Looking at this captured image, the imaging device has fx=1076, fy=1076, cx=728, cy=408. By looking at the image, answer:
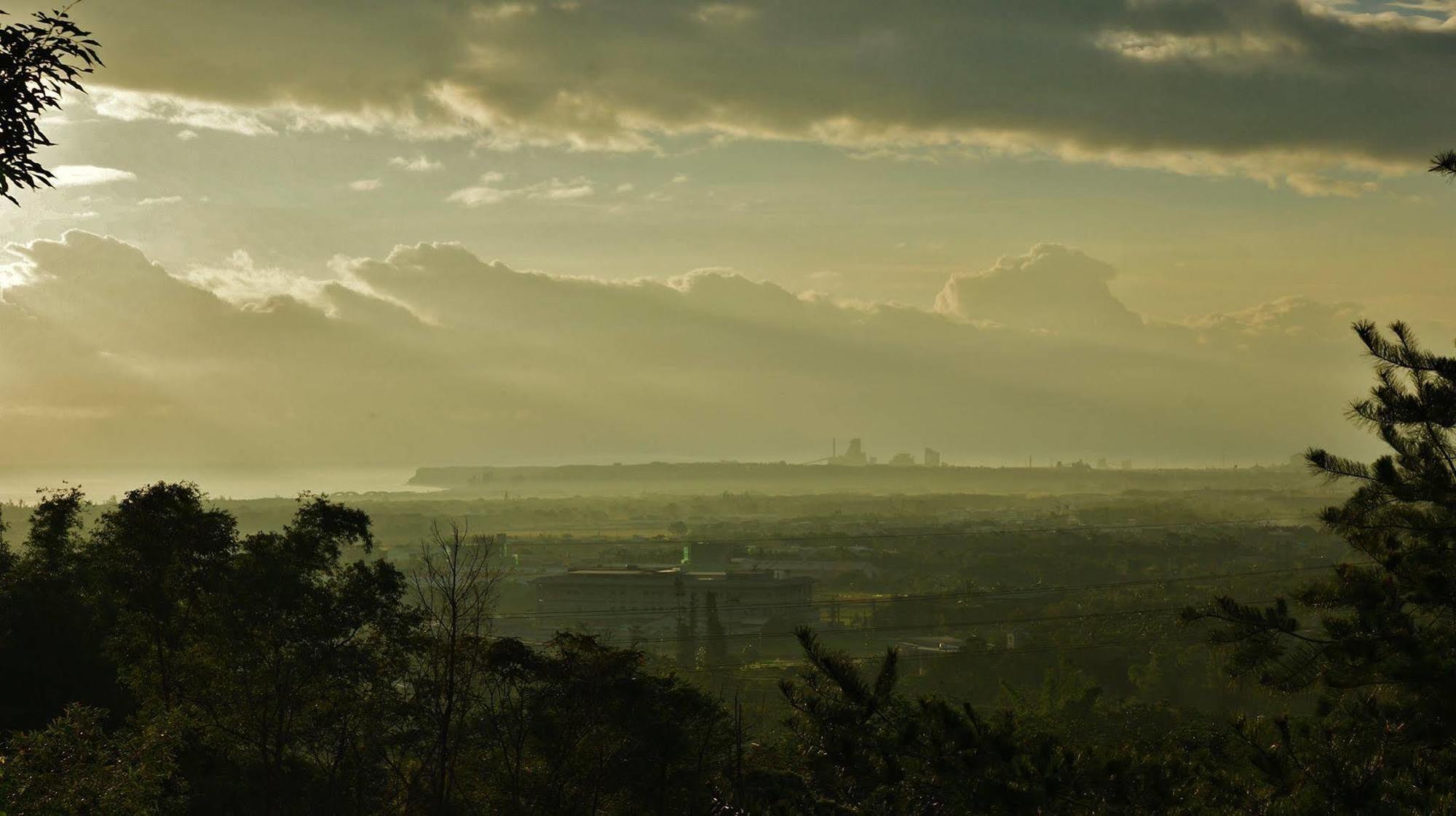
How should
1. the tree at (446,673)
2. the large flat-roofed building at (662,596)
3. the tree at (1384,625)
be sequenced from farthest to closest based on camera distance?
the large flat-roofed building at (662,596) < the tree at (446,673) < the tree at (1384,625)

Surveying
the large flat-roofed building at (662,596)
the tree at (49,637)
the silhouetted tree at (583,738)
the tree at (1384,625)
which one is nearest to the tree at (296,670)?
the silhouetted tree at (583,738)

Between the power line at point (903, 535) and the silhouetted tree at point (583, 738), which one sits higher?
the silhouetted tree at point (583, 738)

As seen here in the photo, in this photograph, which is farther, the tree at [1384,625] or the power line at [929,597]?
the power line at [929,597]

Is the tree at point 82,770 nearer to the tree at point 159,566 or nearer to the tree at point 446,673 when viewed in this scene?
the tree at point 446,673

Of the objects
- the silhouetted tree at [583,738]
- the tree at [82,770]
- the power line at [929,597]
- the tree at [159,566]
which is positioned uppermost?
the tree at [159,566]

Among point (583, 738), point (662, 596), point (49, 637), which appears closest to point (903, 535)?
point (662, 596)

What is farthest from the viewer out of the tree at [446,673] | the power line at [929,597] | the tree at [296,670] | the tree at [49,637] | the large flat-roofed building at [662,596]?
the large flat-roofed building at [662,596]

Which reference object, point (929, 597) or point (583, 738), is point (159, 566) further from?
point (929, 597)

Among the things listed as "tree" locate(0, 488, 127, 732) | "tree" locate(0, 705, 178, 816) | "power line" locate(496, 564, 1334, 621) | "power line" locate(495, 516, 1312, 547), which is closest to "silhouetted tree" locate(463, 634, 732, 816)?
"tree" locate(0, 705, 178, 816)
